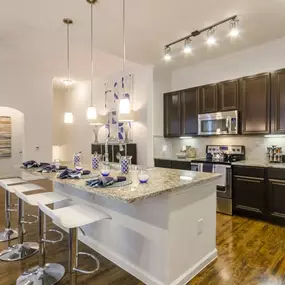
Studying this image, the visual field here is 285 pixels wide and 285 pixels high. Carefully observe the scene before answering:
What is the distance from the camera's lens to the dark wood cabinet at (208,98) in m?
4.26

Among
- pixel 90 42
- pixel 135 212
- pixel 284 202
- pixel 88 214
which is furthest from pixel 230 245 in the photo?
pixel 90 42

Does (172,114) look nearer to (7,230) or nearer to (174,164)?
(174,164)

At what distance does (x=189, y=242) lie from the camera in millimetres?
2111

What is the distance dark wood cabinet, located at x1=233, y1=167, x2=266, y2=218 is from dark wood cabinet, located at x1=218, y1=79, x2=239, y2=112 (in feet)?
3.69

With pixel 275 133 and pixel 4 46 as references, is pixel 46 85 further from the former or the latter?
pixel 275 133

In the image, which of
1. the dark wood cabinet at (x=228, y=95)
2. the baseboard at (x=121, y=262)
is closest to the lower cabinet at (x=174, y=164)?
A: the dark wood cabinet at (x=228, y=95)

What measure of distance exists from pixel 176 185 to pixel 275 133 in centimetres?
250

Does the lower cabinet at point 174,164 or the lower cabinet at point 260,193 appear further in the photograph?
the lower cabinet at point 174,164

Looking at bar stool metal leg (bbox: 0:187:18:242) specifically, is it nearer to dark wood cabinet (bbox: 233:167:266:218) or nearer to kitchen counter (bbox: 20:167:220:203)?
kitchen counter (bbox: 20:167:220:203)

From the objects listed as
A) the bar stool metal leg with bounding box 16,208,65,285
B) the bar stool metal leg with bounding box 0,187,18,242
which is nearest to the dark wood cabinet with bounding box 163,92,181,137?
the bar stool metal leg with bounding box 0,187,18,242

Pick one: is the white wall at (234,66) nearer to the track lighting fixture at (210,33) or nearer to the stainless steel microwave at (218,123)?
the stainless steel microwave at (218,123)

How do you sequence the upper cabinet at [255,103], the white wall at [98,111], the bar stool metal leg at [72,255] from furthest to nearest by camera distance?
the white wall at [98,111] < the upper cabinet at [255,103] < the bar stool metal leg at [72,255]

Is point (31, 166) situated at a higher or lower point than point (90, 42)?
lower

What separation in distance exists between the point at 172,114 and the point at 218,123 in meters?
1.13
